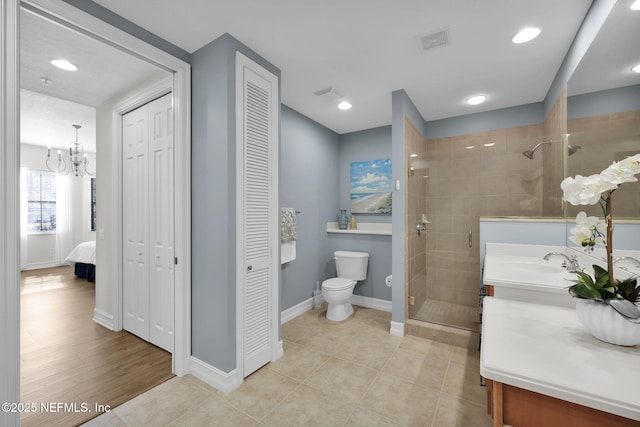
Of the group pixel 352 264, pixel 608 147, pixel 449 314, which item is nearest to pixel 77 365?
pixel 352 264

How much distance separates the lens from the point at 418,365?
225 cm

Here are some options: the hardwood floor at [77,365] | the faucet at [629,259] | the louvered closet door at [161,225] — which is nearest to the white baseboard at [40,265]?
the hardwood floor at [77,365]

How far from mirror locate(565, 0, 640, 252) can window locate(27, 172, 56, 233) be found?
28.4 feet

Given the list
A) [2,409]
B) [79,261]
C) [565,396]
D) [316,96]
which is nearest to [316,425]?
[565,396]

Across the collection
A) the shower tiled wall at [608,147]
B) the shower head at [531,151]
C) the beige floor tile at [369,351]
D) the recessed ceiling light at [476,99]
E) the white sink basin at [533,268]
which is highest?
the recessed ceiling light at [476,99]

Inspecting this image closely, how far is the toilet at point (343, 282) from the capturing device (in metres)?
3.05

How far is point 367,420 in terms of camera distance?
165 centimetres

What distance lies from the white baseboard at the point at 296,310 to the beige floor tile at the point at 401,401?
1317mm

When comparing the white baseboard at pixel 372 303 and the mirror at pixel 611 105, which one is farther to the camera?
the white baseboard at pixel 372 303

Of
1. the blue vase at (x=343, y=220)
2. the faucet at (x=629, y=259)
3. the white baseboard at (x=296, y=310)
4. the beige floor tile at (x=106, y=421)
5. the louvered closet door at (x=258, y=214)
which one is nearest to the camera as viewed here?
the faucet at (x=629, y=259)

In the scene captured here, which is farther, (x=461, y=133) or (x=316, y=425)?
(x=461, y=133)

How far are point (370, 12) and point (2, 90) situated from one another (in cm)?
195

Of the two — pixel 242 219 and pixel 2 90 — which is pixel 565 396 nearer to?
pixel 242 219

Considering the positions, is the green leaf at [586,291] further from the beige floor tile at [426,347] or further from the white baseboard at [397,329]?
the white baseboard at [397,329]
